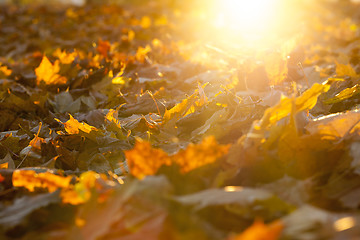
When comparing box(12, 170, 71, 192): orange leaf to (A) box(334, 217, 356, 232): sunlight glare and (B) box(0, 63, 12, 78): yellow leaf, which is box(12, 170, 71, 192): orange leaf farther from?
(B) box(0, 63, 12, 78): yellow leaf

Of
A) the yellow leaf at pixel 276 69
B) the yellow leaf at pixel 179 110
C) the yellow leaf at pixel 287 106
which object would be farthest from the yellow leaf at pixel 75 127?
the yellow leaf at pixel 276 69

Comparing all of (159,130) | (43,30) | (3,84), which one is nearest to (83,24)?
(43,30)

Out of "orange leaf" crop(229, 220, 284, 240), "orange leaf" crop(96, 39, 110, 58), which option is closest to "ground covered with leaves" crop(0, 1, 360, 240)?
"orange leaf" crop(229, 220, 284, 240)

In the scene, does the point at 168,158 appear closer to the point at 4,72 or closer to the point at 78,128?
the point at 78,128

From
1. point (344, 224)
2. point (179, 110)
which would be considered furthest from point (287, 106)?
point (179, 110)

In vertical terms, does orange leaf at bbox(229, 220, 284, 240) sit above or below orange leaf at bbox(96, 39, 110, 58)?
above

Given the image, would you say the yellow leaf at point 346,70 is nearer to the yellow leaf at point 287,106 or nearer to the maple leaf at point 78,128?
the yellow leaf at point 287,106

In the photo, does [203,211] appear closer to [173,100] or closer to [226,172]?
[226,172]
